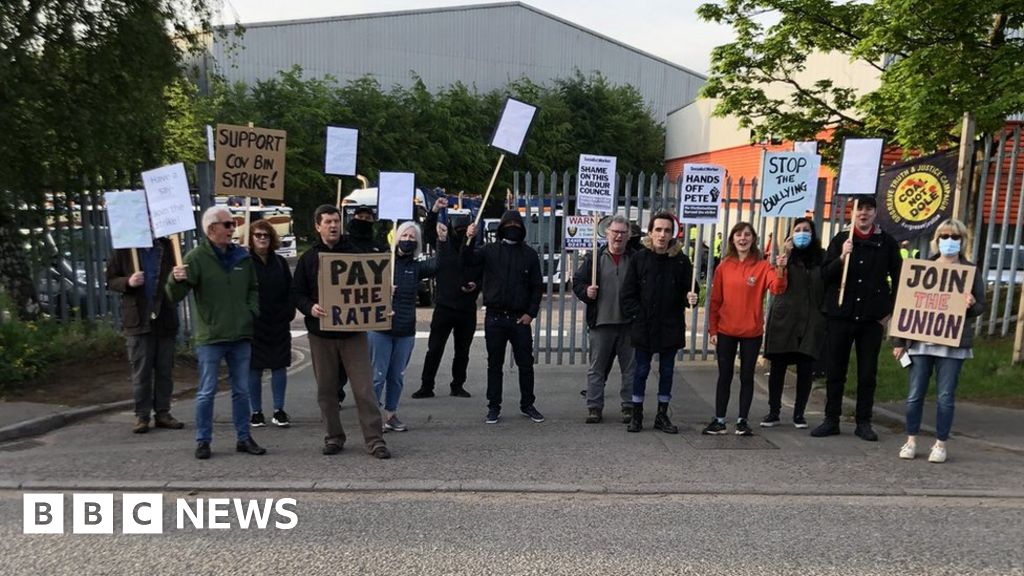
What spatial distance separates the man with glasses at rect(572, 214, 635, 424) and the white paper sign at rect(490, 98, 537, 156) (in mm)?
1486

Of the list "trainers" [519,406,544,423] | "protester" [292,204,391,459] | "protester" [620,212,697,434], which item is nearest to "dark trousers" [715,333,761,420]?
"protester" [620,212,697,434]

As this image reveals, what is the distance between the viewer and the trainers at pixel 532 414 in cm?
741

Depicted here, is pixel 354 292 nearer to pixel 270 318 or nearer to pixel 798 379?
pixel 270 318

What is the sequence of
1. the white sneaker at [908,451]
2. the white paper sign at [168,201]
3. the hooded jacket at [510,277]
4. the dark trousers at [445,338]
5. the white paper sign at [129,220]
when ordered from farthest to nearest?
the dark trousers at [445,338] → the hooded jacket at [510,277] → the white paper sign at [129,220] → the white paper sign at [168,201] → the white sneaker at [908,451]

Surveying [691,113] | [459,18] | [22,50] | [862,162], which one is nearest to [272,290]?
[22,50]

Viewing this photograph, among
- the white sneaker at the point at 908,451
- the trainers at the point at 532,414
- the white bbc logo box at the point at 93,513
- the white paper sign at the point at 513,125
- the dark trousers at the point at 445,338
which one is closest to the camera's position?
the white bbc logo box at the point at 93,513

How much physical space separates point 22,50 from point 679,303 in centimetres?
814

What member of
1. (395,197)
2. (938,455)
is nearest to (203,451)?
(395,197)

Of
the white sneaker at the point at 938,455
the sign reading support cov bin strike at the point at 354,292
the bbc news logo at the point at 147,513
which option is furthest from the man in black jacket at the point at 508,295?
the white sneaker at the point at 938,455

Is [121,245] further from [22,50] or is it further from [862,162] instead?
[862,162]

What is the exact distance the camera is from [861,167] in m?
7.19

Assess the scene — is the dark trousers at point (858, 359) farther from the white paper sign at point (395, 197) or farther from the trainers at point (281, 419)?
the trainers at point (281, 419)

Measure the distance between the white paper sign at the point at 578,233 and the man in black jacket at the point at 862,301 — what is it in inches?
A: 137

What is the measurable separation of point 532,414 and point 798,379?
2566 mm
